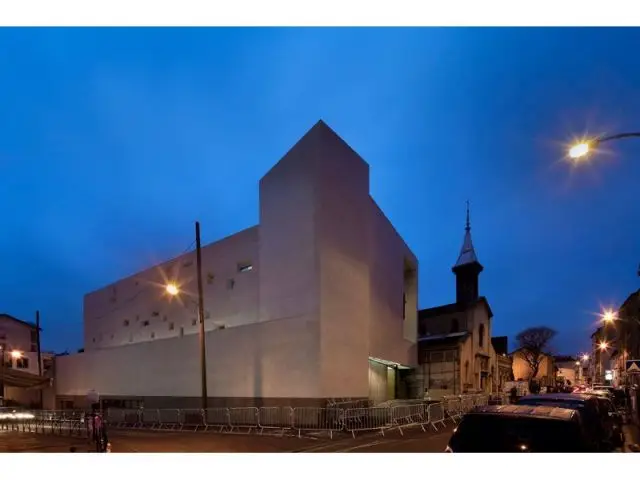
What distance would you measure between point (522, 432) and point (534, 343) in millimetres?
73989

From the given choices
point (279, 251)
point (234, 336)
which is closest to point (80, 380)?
point (234, 336)

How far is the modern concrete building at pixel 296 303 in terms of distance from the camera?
18.8 m

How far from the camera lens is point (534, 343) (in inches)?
2867

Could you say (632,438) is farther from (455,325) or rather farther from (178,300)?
(455,325)

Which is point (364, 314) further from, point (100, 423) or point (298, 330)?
point (100, 423)

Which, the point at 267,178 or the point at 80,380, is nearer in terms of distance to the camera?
the point at 267,178

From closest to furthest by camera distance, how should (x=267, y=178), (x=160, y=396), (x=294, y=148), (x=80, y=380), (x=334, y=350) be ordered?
1. (x=334, y=350)
2. (x=294, y=148)
3. (x=267, y=178)
4. (x=160, y=396)
5. (x=80, y=380)

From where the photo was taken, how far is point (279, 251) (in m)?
20.7

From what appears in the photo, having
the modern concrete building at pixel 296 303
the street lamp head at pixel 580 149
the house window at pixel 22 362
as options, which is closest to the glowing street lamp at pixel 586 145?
the street lamp head at pixel 580 149

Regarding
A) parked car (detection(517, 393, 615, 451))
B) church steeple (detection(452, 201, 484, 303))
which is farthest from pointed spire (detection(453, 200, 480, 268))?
parked car (detection(517, 393, 615, 451))

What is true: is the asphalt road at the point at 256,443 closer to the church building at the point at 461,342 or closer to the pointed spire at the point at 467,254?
the church building at the point at 461,342

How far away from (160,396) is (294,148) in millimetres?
15665

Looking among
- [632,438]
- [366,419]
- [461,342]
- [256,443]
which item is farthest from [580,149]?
[461,342]

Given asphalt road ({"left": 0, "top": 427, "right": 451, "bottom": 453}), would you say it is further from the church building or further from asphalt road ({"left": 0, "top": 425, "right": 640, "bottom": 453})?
the church building
